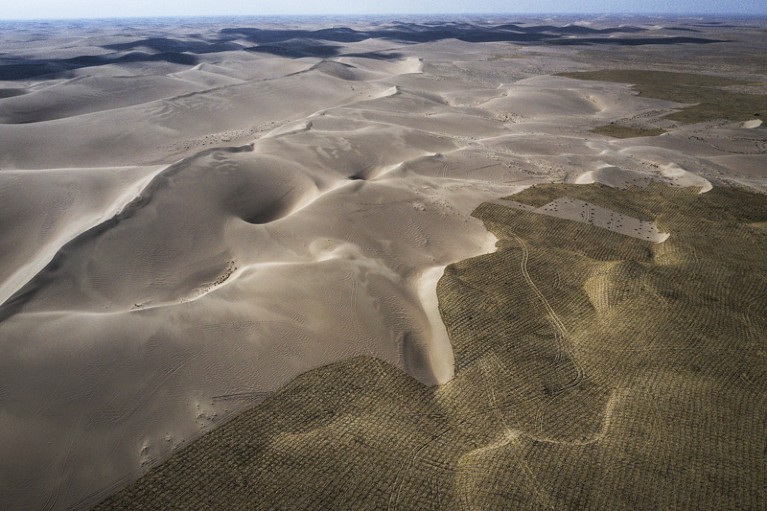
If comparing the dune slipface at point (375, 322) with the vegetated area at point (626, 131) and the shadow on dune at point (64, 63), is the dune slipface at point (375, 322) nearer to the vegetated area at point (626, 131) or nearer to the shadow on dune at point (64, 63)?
the vegetated area at point (626, 131)

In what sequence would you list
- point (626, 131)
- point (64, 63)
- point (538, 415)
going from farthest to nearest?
point (64, 63) → point (626, 131) → point (538, 415)

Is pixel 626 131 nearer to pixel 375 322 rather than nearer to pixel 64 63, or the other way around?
pixel 375 322

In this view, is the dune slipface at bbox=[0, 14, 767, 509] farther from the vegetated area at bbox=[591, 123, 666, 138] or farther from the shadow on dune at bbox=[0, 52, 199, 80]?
the shadow on dune at bbox=[0, 52, 199, 80]

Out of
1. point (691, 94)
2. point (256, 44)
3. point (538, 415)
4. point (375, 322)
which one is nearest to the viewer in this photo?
point (538, 415)

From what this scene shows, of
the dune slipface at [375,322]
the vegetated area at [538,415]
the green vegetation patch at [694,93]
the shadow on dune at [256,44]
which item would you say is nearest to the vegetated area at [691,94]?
the green vegetation patch at [694,93]

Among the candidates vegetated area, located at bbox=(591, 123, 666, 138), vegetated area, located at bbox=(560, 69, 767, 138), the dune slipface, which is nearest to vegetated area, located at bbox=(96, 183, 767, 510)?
the dune slipface

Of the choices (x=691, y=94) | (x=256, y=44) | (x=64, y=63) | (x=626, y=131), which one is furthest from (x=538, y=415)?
(x=256, y=44)

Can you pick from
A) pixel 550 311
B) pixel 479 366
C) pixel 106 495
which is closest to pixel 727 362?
pixel 550 311
